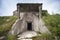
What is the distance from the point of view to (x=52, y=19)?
21.3 meters

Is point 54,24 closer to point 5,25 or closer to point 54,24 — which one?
point 54,24

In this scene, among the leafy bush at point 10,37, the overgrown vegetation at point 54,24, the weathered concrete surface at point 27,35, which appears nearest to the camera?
the leafy bush at point 10,37

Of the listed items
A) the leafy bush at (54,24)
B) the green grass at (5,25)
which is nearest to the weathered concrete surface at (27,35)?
the green grass at (5,25)

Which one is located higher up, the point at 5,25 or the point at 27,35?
the point at 5,25

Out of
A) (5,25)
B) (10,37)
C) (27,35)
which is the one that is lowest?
(10,37)

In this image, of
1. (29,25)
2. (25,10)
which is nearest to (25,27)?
(29,25)

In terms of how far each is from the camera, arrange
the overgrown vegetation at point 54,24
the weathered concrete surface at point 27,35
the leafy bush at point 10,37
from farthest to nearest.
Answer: the overgrown vegetation at point 54,24 < the weathered concrete surface at point 27,35 < the leafy bush at point 10,37

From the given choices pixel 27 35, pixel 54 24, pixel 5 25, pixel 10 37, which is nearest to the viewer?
pixel 10 37

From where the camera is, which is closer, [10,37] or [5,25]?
[10,37]

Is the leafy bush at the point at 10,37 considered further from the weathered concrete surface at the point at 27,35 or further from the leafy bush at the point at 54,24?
the leafy bush at the point at 54,24

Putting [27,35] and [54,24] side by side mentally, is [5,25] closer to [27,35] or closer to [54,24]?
[27,35]

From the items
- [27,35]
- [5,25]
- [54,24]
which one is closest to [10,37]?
[27,35]

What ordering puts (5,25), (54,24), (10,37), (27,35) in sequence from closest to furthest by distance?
(10,37)
(27,35)
(54,24)
(5,25)

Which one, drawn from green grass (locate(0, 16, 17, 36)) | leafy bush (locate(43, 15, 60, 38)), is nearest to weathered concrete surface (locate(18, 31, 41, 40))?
green grass (locate(0, 16, 17, 36))
